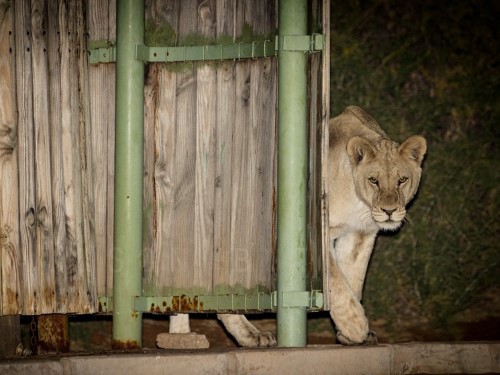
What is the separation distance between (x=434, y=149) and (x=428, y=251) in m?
0.93

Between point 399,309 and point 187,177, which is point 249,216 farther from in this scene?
point 399,309

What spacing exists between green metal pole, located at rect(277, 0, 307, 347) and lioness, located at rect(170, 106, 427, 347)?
2.76ft

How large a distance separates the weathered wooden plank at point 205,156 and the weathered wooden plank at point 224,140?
32 mm

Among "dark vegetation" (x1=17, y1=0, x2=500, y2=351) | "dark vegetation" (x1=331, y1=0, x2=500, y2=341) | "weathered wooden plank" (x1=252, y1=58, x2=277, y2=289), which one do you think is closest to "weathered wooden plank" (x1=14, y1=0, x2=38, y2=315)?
"weathered wooden plank" (x1=252, y1=58, x2=277, y2=289)

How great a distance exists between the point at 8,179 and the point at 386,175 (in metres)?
2.65

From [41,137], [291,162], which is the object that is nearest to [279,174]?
[291,162]

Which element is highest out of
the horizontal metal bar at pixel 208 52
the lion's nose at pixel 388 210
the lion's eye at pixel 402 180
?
the horizontal metal bar at pixel 208 52

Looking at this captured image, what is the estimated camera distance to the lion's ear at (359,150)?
261 inches

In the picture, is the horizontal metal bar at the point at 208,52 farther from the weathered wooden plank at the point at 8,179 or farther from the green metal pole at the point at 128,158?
the weathered wooden plank at the point at 8,179

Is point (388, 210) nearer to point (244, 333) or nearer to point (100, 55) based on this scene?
point (244, 333)

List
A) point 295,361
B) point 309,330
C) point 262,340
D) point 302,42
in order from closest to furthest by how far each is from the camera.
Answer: point 295,361
point 302,42
point 262,340
point 309,330

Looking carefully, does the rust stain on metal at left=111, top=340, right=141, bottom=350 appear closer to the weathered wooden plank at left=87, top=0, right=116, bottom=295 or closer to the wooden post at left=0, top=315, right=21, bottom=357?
the weathered wooden plank at left=87, top=0, right=116, bottom=295

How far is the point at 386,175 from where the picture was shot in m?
6.61

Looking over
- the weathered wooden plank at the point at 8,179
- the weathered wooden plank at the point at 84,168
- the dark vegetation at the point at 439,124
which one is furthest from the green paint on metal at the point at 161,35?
the dark vegetation at the point at 439,124
